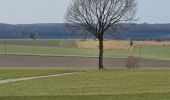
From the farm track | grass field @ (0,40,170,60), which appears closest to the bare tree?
the farm track

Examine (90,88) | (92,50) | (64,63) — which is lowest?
(92,50)

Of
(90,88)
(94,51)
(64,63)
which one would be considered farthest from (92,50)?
(90,88)

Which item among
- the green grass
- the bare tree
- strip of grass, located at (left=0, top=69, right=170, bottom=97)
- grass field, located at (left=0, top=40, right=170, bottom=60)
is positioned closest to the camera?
strip of grass, located at (left=0, top=69, right=170, bottom=97)

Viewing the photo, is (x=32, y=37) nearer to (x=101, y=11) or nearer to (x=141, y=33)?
(x=141, y=33)

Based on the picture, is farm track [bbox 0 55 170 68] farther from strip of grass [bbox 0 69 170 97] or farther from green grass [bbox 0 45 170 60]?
strip of grass [bbox 0 69 170 97]

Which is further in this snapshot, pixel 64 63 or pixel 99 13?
pixel 64 63

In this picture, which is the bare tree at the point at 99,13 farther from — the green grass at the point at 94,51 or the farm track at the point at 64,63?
the green grass at the point at 94,51

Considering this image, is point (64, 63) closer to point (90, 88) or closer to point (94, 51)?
point (94, 51)

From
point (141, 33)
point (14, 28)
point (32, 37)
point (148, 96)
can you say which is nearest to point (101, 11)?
point (148, 96)

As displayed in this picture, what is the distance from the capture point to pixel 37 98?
15852 millimetres

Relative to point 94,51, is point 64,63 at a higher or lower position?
higher

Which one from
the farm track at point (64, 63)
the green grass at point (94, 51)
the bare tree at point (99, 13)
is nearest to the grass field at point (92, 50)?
the green grass at point (94, 51)

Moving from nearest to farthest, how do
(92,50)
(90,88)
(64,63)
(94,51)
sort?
1. (90,88)
2. (64,63)
3. (94,51)
4. (92,50)

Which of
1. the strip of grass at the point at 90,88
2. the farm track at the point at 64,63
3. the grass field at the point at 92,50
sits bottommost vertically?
the grass field at the point at 92,50
